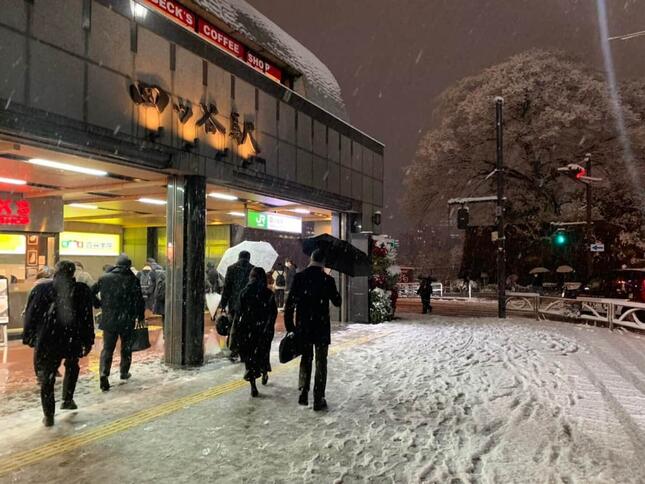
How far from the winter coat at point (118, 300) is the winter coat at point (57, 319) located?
49.1 inches

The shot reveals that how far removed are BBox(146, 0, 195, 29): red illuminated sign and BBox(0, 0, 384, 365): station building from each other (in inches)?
1.6

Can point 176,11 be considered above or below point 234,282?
above

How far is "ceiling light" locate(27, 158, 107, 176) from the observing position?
7.74 meters

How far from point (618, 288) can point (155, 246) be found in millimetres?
16850

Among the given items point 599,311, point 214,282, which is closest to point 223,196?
point 214,282

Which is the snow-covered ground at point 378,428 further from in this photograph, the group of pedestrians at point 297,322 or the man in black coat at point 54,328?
the man in black coat at point 54,328

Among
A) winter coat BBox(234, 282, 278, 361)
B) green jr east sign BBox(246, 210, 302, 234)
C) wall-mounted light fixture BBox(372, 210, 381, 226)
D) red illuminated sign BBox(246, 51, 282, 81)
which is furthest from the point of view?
wall-mounted light fixture BBox(372, 210, 381, 226)

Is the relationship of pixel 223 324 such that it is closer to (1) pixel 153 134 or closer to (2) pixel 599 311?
(1) pixel 153 134

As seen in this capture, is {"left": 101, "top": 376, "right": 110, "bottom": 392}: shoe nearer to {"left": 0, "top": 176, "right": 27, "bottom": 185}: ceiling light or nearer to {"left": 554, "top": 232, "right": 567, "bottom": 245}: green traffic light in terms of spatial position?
{"left": 0, "top": 176, "right": 27, "bottom": 185}: ceiling light

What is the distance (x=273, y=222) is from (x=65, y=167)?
23.5 ft

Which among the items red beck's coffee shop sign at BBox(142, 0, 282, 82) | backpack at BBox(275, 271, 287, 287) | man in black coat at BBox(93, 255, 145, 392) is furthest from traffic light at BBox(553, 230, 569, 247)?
man in black coat at BBox(93, 255, 145, 392)

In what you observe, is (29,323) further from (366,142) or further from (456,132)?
(456,132)

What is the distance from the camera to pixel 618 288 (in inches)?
659

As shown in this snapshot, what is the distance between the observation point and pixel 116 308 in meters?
6.98
